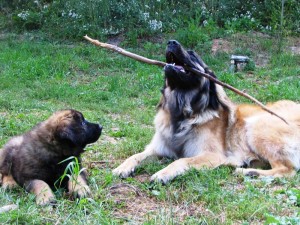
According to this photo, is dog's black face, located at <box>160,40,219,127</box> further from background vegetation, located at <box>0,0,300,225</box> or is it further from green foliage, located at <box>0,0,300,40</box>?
green foliage, located at <box>0,0,300,40</box>

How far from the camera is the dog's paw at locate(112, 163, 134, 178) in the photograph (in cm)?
513

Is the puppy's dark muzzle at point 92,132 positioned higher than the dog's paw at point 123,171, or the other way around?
the puppy's dark muzzle at point 92,132

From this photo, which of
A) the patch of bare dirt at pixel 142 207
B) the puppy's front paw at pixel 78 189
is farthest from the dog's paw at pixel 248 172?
the puppy's front paw at pixel 78 189

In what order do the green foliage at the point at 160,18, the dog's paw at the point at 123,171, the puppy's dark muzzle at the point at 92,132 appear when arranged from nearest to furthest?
the puppy's dark muzzle at the point at 92,132
the dog's paw at the point at 123,171
the green foliage at the point at 160,18

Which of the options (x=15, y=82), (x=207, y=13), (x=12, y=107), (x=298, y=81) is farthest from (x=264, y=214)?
(x=207, y=13)

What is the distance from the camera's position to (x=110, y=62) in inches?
445

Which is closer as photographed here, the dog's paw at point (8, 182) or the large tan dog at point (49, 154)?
the large tan dog at point (49, 154)

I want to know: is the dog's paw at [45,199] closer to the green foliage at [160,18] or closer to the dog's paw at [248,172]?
the dog's paw at [248,172]

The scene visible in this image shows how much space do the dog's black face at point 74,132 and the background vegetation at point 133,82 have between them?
36 cm

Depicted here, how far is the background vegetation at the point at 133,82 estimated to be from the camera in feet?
13.0

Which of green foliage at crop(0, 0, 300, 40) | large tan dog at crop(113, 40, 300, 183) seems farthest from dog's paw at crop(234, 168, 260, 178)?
green foliage at crop(0, 0, 300, 40)

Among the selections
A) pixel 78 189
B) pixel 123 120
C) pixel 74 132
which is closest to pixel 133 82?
pixel 123 120

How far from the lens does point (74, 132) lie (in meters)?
4.45

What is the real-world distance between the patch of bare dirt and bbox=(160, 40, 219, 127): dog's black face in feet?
4.43
